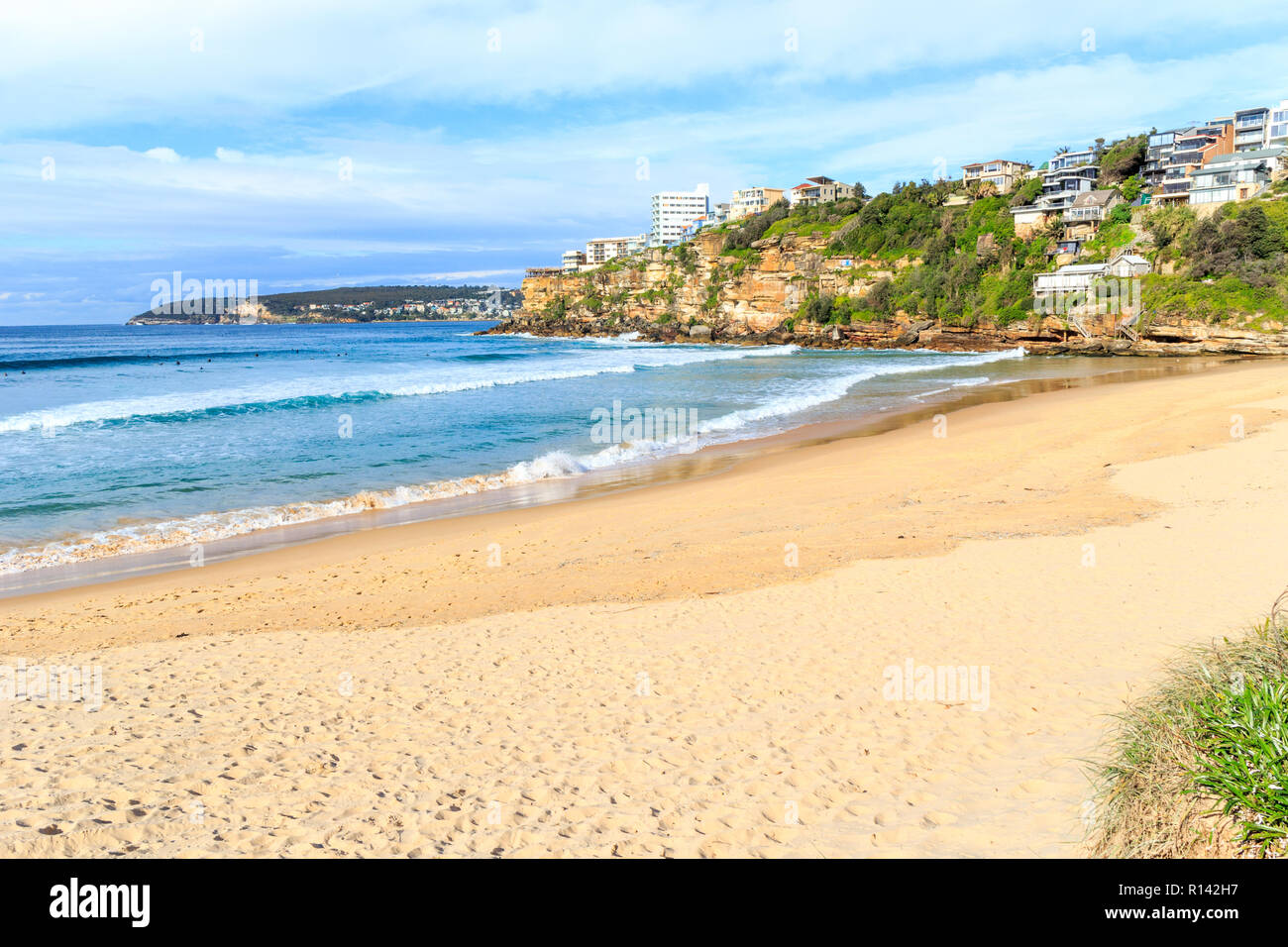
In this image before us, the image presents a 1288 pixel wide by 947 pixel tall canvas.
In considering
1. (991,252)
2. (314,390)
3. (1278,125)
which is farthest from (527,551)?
(1278,125)

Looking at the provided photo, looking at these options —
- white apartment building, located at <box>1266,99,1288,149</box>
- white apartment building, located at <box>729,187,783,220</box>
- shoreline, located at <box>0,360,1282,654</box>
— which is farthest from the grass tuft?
white apartment building, located at <box>729,187,783,220</box>

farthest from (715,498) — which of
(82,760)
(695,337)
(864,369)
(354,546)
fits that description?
(695,337)

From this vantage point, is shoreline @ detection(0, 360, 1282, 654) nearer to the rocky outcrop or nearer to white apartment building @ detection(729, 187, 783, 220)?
the rocky outcrop

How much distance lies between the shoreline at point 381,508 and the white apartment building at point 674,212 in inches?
6164

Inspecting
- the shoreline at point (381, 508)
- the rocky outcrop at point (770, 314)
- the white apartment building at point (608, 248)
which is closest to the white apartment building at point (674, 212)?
the white apartment building at point (608, 248)

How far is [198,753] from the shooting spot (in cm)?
514

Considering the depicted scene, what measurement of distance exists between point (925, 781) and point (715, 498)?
954 cm

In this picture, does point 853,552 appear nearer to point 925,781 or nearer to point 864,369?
point 925,781

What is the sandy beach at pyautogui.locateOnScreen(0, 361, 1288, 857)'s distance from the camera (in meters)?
4.32

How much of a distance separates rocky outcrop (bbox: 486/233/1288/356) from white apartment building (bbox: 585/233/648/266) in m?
55.8

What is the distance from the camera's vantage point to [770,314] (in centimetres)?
7944

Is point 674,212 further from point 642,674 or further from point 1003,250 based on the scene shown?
point 642,674

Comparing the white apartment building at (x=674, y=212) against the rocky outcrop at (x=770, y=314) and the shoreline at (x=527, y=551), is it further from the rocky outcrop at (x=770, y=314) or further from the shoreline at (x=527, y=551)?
the shoreline at (x=527, y=551)

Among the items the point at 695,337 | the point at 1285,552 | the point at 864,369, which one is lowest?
the point at 1285,552
